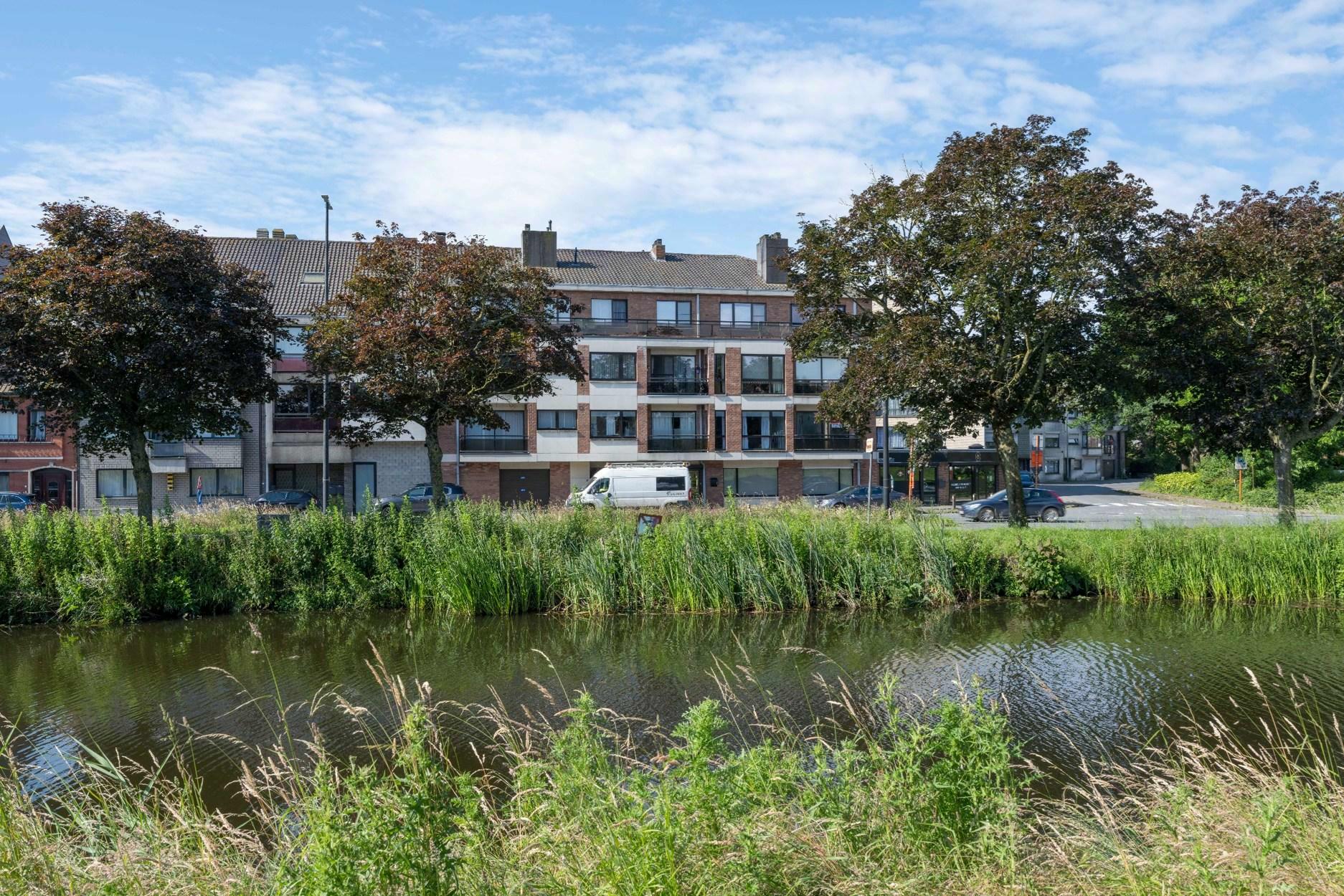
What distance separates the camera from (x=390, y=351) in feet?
68.8

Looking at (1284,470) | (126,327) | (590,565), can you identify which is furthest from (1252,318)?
(126,327)

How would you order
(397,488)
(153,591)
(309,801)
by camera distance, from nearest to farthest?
(309,801) < (153,591) < (397,488)

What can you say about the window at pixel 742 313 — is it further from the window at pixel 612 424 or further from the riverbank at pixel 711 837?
the riverbank at pixel 711 837

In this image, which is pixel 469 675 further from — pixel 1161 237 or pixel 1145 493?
pixel 1145 493

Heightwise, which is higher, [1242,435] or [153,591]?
[1242,435]

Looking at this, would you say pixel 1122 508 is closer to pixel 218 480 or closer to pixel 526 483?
pixel 526 483

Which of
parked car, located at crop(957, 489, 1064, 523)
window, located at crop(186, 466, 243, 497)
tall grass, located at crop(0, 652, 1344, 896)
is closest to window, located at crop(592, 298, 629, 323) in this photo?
window, located at crop(186, 466, 243, 497)

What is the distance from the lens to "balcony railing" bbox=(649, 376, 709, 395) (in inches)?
1770

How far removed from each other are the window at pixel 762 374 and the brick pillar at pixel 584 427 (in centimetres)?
751

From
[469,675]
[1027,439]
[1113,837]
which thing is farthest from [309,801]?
[1027,439]

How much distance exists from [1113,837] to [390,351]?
18.7m

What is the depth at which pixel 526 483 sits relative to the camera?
44.8 metres

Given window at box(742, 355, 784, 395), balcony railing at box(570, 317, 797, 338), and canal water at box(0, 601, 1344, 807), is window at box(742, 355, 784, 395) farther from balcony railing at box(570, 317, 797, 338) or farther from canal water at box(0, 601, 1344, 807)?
canal water at box(0, 601, 1344, 807)

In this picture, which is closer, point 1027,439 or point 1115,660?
point 1115,660
